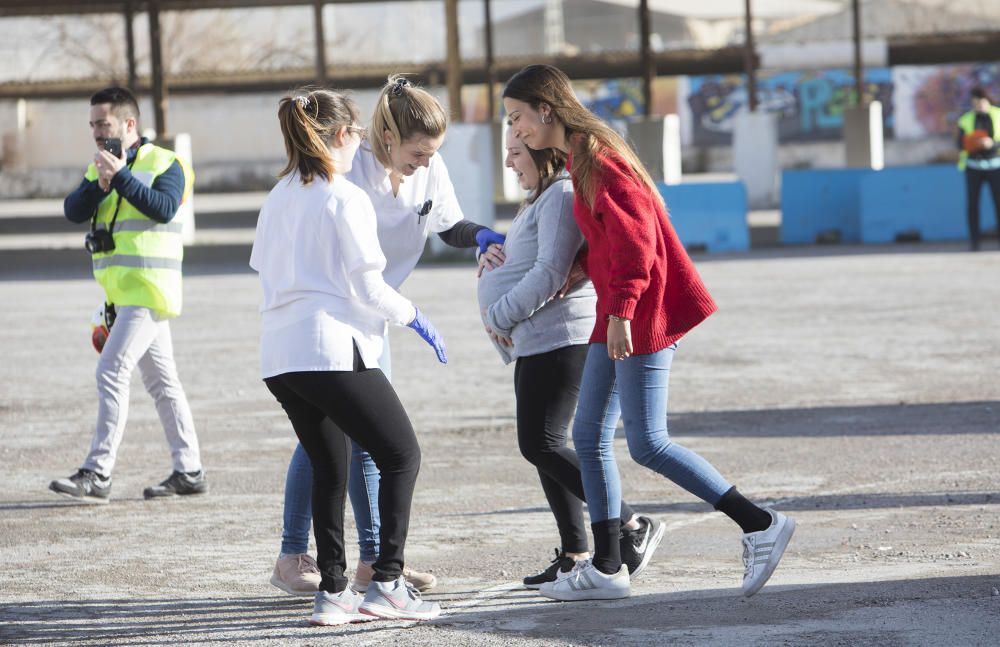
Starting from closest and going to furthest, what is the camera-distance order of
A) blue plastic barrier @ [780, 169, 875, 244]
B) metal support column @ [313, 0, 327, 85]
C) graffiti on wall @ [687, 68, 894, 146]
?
blue plastic barrier @ [780, 169, 875, 244] < metal support column @ [313, 0, 327, 85] < graffiti on wall @ [687, 68, 894, 146]

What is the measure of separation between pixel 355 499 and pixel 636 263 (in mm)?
1336

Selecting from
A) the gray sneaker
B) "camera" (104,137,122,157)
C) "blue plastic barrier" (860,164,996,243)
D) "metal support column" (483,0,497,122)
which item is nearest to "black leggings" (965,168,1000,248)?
"blue plastic barrier" (860,164,996,243)

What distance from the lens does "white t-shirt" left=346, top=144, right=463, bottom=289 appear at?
506cm

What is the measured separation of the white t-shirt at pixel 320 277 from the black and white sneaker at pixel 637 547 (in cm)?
120

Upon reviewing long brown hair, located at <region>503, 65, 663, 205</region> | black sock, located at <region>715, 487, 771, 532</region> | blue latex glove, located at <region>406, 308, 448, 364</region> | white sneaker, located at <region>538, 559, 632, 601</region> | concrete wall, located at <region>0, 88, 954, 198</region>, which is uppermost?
concrete wall, located at <region>0, 88, 954, 198</region>

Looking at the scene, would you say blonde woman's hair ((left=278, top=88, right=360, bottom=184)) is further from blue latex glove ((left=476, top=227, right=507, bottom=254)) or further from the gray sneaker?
the gray sneaker

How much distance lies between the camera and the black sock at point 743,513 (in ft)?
16.3

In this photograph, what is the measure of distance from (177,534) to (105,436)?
86 centimetres

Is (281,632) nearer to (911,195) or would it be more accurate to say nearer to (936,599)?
(936,599)

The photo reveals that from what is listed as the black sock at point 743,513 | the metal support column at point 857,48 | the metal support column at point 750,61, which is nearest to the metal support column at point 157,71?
the metal support column at point 750,61

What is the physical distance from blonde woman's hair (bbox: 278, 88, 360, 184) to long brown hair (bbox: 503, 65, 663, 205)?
0.57 metres

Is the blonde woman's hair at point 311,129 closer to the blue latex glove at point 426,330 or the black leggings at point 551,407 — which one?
the blue latex glove at point 426,330

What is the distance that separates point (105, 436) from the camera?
22.6 ft

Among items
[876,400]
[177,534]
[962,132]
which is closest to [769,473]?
[876,400]
